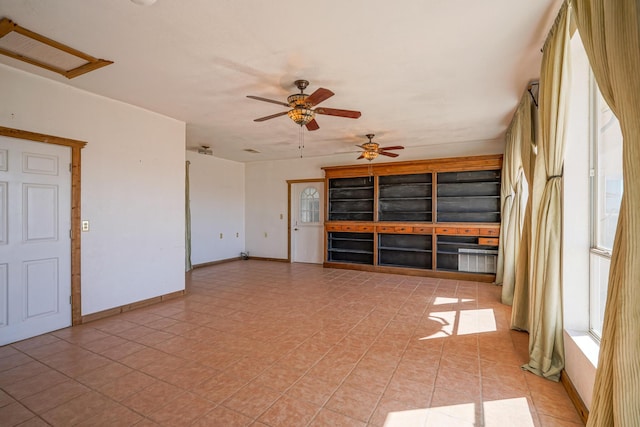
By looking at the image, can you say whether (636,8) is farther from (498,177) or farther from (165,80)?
(498,177)

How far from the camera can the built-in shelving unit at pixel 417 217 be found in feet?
19.4

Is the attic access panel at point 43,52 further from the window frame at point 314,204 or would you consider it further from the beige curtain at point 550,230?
the window frame at point 314,204

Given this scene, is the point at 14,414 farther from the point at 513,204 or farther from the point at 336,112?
the point at 513,204

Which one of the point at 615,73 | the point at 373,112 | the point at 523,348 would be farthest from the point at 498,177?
the point at 615,73

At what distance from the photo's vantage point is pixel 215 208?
7719 millimetres

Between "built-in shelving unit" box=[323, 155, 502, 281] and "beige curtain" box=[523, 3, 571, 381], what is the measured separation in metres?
3.47

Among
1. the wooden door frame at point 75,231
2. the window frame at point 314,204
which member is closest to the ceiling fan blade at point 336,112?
the wooden door frame at point 75,231

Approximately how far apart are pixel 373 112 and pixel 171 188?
3.34m

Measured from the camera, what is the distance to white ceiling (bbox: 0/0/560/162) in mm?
2160

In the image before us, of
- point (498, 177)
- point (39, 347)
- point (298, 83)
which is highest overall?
point (298, 83)

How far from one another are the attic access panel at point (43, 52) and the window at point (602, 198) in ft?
14.1

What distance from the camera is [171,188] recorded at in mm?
4660

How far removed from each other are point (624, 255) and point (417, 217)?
5575mm

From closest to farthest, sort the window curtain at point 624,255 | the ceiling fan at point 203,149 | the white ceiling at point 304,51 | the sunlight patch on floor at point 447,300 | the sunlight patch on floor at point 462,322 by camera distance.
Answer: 1. the window curtain at point 624,255
2. the white ceiling at point 304,51
3. the sunlight patch on floor at point 462,322
4. the sunlight patch on floor at point 447,300
5. the ceiling fan at point 203,149
